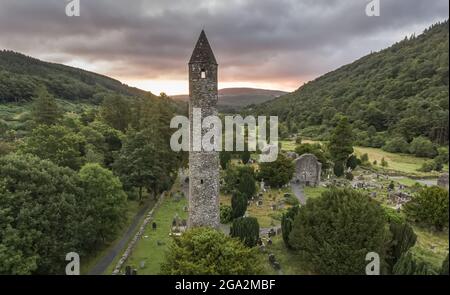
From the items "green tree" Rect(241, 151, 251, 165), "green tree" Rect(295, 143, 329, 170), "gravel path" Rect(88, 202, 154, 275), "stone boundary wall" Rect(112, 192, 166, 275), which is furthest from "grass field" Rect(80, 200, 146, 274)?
"green tree" Rect(295, 143, 329, 170)

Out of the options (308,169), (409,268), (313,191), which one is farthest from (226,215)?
(308,169)

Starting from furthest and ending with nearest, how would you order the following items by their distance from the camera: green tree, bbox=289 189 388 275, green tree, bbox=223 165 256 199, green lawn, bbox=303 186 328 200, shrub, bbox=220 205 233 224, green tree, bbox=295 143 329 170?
1. green tree, bbox=295 143 329 170
2. green lawn, bbox=303 186 328 200
3. green tree, bbox=223 165 256 199
4. shrub, bbox=220 205 233 224
5. green tree, bbox=289 189 388 275

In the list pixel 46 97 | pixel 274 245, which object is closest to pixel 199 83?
pixel 274 245

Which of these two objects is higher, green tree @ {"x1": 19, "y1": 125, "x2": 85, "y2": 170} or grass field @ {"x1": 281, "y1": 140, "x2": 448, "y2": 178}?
green tree @ {"x1": 19, "y1": 125, "x2": 85, "y2": 170}

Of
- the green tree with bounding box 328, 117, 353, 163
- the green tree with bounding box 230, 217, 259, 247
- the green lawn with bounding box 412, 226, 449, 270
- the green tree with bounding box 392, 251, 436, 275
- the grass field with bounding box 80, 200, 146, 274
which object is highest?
the green tree with bounding box 328, 117, 353, 163

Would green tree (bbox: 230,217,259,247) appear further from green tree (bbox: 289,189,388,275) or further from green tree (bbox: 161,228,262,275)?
green tree (bbox: 161,228,262,275)

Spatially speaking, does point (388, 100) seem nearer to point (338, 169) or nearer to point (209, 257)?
point (338, 169)

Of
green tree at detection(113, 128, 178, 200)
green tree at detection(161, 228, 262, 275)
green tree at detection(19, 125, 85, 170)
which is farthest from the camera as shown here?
green tree at detection(113, 128, 178, 200)
